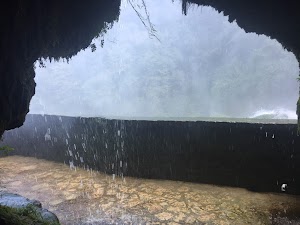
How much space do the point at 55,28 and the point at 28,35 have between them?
72 centimetres

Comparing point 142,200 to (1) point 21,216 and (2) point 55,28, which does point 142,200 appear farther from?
(2) point 55,28

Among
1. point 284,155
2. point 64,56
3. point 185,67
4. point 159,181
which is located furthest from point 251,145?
point 185,67

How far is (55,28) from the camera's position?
14.3ft

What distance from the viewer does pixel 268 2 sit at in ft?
15.3

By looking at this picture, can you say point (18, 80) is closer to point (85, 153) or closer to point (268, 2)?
point (268, 2)

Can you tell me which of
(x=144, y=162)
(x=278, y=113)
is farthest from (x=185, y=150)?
(x=278, y=113)

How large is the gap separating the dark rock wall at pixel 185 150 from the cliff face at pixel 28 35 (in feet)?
14.4

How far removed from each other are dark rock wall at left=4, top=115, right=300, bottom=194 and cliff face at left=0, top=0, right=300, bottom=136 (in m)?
2.76

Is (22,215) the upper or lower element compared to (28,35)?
lower

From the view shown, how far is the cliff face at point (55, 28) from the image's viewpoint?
335 centimetres

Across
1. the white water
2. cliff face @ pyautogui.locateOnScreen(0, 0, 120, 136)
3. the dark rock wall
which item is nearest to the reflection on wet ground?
the dark rock wall

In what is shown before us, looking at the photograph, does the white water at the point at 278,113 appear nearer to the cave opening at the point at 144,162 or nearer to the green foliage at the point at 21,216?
the cave opening at the point at 144,162

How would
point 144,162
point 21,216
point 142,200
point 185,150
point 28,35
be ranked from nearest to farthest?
point 21,216, point 28,35, point 142,200, point 185,150, point 144,162

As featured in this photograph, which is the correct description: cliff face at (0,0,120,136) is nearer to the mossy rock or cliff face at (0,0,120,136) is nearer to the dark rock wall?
the mossy rock
